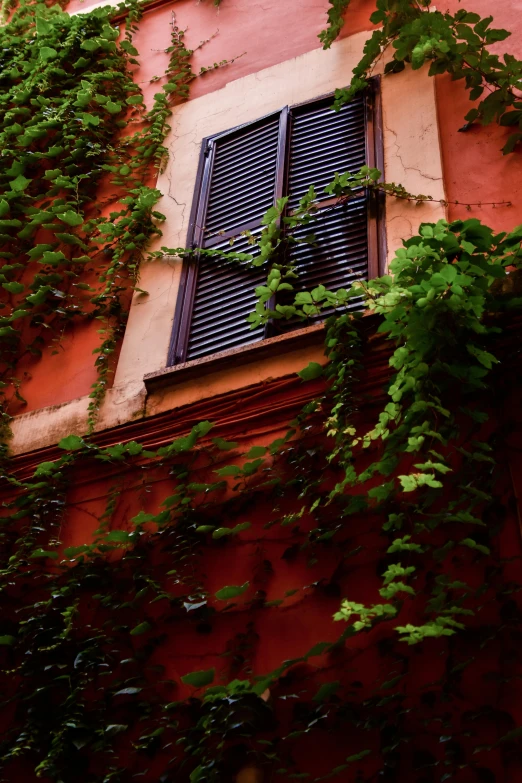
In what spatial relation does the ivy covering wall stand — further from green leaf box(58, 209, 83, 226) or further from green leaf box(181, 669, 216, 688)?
green leaf box(58, 209, 83, 226)

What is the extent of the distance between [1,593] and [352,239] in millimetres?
2535

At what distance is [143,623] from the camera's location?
139 inches

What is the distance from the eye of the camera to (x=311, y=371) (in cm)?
373

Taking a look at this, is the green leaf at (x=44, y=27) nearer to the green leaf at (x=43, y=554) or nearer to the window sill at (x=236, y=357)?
the window sill at (x=236, y=357)

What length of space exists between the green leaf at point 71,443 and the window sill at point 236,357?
17.4 inches

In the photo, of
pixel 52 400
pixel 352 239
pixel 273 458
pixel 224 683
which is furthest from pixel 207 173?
pixel 224 683

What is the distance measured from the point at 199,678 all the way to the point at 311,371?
1387mm

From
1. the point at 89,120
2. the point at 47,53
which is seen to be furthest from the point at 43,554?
the point at 47,53

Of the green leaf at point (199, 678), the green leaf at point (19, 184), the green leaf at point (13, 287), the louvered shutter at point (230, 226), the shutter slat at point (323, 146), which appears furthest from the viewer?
the green leaf at point (19, 184)

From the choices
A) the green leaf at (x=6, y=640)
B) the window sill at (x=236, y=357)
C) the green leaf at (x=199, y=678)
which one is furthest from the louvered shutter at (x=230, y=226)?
the green leaf at (x=199, y=678)

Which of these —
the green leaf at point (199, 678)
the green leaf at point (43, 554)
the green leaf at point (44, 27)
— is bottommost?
the green leaf at point (199, 678)

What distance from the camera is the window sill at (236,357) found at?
3957mm

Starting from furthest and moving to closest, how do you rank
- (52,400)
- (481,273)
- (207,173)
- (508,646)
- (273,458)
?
(207,173) < (52,400) < (273,458) < (481,273) < (508,646)

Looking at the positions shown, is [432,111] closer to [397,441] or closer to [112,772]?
[397,441]
